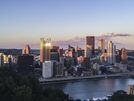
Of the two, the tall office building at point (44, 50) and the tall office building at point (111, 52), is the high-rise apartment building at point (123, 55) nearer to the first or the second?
the tall office building at point (111, 52)

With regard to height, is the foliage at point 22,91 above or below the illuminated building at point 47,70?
above

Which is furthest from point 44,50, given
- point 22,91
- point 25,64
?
point 22,91

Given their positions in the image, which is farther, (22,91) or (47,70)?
(47,70)

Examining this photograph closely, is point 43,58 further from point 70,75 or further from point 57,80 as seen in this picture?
point 57,80

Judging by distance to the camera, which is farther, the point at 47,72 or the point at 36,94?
the point at 47,72

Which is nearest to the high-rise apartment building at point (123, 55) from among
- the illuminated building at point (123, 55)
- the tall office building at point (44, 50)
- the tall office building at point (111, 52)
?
the illuminated building at point (123, 55)

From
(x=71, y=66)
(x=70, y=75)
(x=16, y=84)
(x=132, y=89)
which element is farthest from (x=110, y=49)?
(x=16, y=84)

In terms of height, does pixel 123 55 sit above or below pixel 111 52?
below

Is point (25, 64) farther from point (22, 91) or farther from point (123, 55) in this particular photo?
point (22, 91)

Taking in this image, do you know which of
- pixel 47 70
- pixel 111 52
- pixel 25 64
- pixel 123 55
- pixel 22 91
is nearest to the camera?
pixel 22 91
